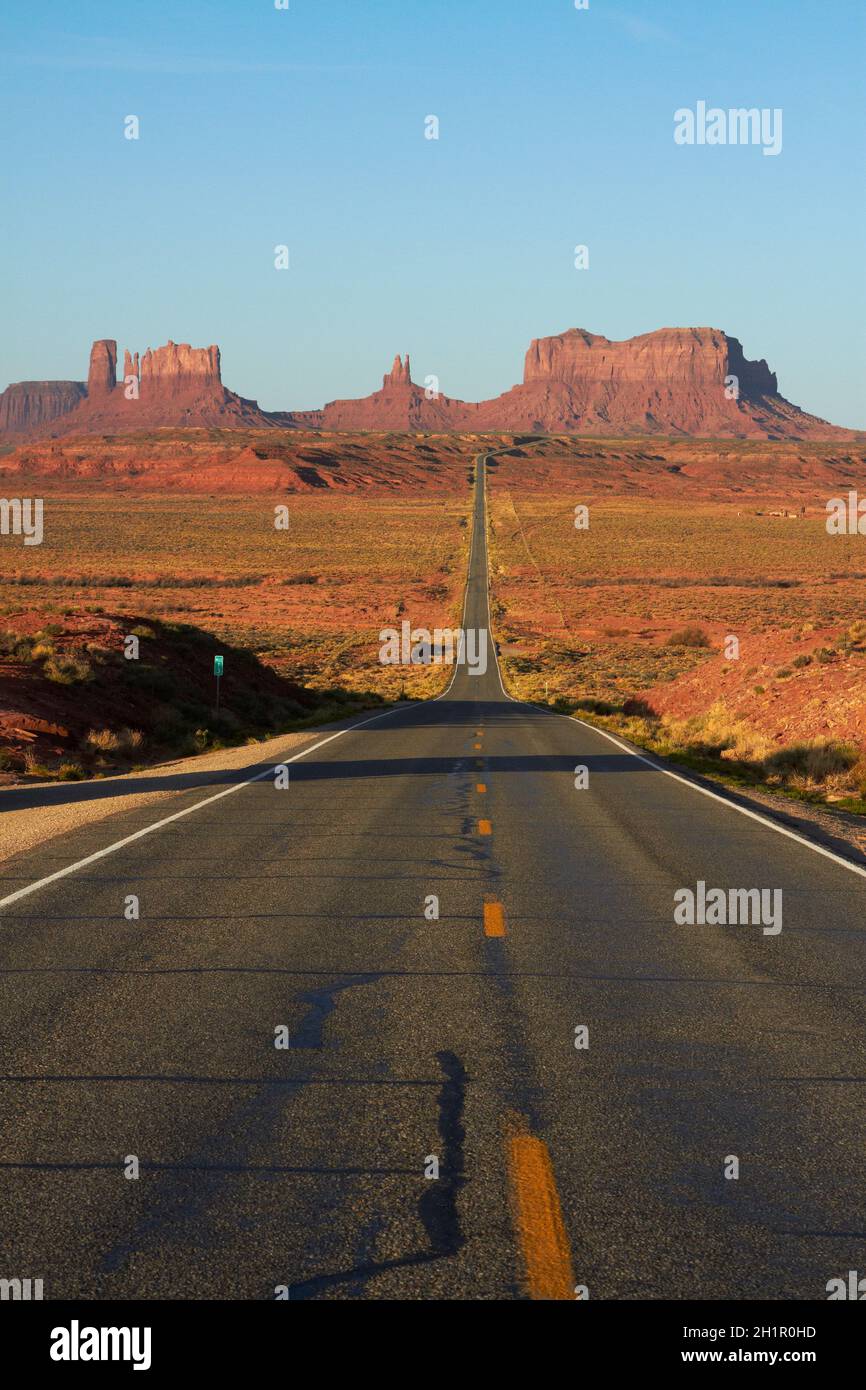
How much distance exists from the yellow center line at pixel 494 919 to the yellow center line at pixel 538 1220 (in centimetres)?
408

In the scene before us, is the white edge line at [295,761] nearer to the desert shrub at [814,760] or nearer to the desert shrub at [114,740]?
the desert shrub at [814,760]

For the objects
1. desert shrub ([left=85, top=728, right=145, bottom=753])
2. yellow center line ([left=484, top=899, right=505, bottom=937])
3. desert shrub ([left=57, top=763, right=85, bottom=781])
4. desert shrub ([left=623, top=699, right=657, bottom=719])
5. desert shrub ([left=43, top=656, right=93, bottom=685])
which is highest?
desert shrub ([left=43, top=656, right=93, bottom=685])

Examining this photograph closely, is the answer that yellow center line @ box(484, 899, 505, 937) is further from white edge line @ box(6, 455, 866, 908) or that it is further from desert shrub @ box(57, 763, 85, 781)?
desert shrub @ box(57, 763, 85, 781)

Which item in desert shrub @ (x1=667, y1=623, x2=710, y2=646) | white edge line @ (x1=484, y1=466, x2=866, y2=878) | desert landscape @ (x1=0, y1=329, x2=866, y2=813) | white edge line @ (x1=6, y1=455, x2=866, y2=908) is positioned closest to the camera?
white edge line @ (x1=6, y1=455, x2=866, y2=908)

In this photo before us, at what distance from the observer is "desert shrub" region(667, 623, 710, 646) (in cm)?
6569

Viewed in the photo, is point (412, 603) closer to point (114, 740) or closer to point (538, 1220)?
point (114, 740)

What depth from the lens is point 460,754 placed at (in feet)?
87.3

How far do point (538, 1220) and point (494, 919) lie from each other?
553cm

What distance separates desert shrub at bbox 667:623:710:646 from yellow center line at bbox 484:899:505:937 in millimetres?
56016

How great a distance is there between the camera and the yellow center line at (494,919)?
9.95 meters

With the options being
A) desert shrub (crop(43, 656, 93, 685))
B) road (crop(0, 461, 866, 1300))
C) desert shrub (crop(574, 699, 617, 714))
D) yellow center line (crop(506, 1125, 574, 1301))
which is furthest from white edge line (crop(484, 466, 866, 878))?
desert shrub (crop(43, 656, 93, 685))

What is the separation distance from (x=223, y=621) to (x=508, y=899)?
62702 millimetres

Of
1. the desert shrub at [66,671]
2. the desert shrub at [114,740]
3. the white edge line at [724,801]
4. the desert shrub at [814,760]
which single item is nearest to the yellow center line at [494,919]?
the white edge line at [724,801]

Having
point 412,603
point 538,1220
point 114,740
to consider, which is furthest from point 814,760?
point 412,603
